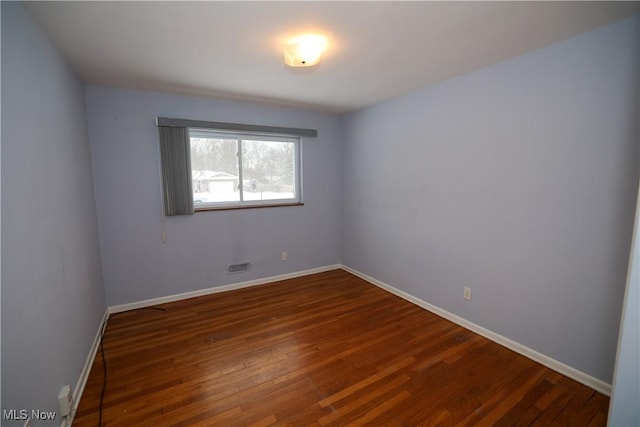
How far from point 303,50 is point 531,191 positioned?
1.92 metres

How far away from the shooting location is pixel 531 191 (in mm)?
2104

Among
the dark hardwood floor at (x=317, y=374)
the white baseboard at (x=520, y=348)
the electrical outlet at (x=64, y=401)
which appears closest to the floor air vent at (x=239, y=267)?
the dark hardwood floor at (x=317, y=374)

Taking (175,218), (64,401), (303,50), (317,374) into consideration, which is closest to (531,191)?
(303,50)

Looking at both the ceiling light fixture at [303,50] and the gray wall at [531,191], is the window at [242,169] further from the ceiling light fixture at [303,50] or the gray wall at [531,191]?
the ceiling light fixture at [303,50]

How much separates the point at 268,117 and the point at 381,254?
2202mm

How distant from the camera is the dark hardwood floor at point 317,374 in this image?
166 centimetres

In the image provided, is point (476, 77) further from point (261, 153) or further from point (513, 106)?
point (261, 153)

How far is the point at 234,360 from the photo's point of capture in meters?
2.16

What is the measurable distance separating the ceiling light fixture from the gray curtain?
1.67 m

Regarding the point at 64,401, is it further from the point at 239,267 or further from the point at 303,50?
the point at 303,50

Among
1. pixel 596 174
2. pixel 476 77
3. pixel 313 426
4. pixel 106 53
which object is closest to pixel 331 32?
pixel 476 77

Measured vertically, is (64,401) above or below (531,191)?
Result: below

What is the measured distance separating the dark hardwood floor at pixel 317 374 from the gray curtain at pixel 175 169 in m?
1.12

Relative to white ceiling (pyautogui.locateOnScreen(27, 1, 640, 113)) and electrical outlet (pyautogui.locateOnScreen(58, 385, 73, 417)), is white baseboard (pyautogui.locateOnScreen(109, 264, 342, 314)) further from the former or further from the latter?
white ceiling (pyautogui.locateOnScreen(27, 1, 640, 113))
